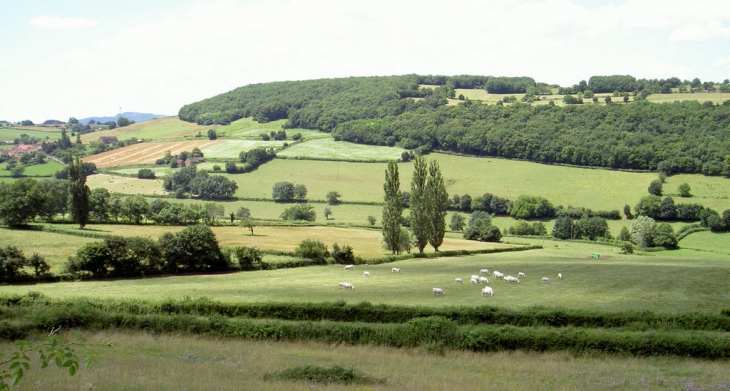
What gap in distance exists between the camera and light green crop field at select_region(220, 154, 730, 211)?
12200cm

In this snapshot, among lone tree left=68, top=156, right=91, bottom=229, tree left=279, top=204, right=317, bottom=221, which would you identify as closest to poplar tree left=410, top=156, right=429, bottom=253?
tree left=279, top=204, right=317, bottom=221

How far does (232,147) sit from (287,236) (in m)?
87.8

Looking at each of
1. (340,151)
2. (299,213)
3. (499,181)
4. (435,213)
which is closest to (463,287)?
(435,213)

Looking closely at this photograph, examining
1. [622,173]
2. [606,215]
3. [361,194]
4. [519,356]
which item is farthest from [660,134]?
[519,356]

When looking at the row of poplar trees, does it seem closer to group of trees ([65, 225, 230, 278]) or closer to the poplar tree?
the poplar tree

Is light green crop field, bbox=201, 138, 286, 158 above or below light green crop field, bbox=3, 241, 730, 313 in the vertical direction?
above

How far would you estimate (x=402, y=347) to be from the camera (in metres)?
26.1

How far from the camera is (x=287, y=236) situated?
9025cm

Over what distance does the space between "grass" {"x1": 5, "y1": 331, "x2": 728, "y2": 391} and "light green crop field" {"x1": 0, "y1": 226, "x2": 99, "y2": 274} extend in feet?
144

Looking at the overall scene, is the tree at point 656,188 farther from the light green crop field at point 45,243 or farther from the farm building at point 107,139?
the farm building at point 107,139

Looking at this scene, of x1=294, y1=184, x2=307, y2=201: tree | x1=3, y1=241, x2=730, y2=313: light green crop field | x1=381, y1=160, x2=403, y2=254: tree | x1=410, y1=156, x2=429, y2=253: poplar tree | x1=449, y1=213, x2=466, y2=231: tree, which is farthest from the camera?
x1=294, y1=184, x2=307, y2=201: tree

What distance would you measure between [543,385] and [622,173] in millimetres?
128794

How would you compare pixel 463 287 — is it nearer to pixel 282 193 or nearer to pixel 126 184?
pixel 282 193

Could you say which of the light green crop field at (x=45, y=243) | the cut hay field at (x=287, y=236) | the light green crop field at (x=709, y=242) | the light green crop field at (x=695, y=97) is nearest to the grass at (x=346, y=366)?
the light green crop field at (x=45, y=243)
